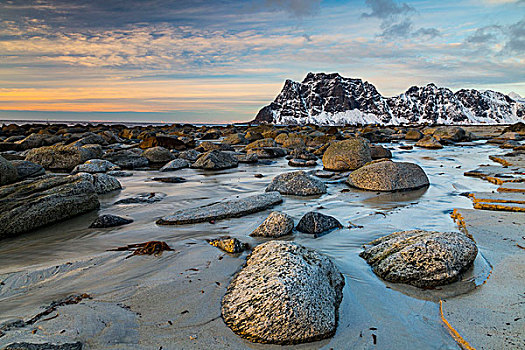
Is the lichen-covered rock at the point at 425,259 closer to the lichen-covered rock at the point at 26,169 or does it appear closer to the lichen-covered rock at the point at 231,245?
the lichen-covered rock at the point at 231,245

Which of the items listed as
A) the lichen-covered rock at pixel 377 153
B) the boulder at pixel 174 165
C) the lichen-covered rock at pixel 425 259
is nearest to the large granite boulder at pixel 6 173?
the boulder at pixel 174 165

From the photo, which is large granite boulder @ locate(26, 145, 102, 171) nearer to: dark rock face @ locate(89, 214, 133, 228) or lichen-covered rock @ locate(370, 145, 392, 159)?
dark rock face @ locate(89, 214, 133, 228)

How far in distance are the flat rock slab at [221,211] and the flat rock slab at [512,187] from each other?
538 centimetres

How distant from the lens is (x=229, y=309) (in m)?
2.91

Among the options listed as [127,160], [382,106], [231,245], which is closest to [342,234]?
[231,245]

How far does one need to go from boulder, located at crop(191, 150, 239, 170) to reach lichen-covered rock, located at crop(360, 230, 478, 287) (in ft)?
29.2

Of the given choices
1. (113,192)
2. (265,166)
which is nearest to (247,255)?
(113,192)

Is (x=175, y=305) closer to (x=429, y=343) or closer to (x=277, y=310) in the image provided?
(x=277, y=310)

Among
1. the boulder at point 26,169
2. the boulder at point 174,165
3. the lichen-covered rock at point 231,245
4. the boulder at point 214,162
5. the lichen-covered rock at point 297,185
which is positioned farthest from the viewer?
the boulder at point 214,162

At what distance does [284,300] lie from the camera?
9.00 ft

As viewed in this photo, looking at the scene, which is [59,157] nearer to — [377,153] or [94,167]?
[94,167]

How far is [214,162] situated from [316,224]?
771cm

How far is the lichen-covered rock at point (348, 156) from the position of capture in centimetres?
1164

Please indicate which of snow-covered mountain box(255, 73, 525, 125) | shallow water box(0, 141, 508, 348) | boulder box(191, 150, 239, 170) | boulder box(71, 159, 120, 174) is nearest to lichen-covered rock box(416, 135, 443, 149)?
shallow water box(0, 141, 508, 348)
